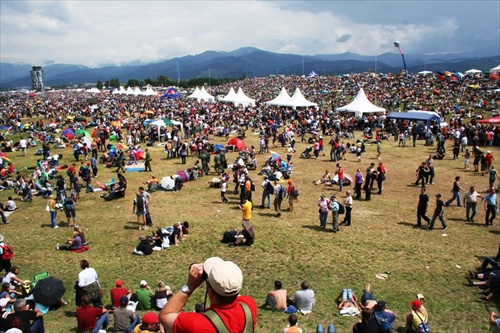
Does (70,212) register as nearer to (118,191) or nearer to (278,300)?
(118,191)

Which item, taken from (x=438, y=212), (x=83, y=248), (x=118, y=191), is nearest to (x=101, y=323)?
(x=83, y=248)

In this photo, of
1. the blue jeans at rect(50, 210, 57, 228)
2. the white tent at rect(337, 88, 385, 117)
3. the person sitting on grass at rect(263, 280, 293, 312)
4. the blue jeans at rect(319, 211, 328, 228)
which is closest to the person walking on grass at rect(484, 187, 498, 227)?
the blue jeans at rect(319, 211, 328, 228)

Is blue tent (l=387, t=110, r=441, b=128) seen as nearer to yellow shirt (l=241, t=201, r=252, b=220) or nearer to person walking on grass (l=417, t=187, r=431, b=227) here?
person walking on grass (l=417, t=187, r=431, b=227)

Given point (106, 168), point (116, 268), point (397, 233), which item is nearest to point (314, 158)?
point (397, 233)

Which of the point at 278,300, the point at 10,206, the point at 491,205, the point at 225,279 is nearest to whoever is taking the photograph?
the point at 225,279

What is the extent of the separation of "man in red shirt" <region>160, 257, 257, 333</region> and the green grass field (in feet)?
16.2

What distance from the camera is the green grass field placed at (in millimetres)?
7676

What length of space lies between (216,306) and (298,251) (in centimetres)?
848

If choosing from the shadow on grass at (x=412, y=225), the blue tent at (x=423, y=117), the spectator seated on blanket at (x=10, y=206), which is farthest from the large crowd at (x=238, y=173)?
the spectator seated on blanket at (x=10, y=206)

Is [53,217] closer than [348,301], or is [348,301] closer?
[348,301]

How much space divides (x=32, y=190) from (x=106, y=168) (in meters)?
4.69

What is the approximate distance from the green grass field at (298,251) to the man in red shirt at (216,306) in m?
4.94

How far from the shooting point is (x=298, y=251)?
405 inches

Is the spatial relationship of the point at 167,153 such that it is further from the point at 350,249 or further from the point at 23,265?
the point at 350,249
